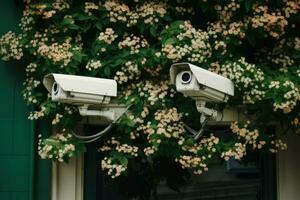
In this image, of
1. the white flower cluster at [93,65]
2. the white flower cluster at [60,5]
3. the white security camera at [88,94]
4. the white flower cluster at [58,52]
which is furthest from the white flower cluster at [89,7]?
the white security camera at [88,94]

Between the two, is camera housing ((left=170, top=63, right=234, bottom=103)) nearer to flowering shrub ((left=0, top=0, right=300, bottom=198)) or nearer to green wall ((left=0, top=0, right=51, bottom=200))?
flowering shrub ((left=0, top=0, right=300, bottom=198))

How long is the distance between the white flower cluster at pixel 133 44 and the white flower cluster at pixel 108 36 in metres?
0.07

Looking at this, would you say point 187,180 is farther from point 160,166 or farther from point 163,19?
point 163,19

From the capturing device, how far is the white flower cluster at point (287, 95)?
3865mm

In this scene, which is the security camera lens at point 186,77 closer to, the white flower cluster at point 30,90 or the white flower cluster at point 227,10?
the white flower cluster at point 227,10

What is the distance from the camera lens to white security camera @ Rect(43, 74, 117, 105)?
150 inches

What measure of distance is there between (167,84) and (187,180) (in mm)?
949

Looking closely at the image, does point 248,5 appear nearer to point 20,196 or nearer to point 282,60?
point 282,60

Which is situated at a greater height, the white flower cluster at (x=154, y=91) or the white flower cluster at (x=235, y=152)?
the white flower cluster at (x=154, y=91)

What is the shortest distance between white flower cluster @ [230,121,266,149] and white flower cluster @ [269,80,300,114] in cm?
24

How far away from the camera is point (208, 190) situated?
4.74 m

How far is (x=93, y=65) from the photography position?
4.14 metres

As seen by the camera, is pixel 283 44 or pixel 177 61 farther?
pixel 283 44

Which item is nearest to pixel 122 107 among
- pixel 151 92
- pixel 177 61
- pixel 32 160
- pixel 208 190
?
pixel 151 92
